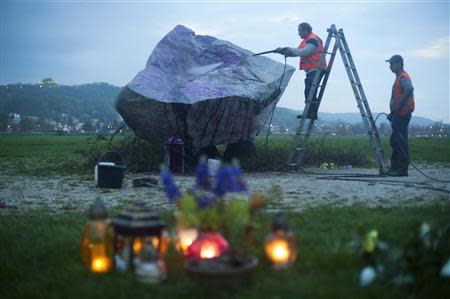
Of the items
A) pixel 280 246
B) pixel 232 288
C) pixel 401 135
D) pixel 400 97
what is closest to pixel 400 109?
pixel 400 97

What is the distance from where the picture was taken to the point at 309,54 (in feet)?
36.4

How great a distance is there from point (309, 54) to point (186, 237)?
829cm

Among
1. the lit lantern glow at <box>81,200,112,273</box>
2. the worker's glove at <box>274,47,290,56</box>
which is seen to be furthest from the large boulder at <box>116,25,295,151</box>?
the lit lantern glow at <box>81,200,112,273</box>

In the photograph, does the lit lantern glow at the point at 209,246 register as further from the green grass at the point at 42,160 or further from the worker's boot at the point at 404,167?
the green grass at the point at 42,160

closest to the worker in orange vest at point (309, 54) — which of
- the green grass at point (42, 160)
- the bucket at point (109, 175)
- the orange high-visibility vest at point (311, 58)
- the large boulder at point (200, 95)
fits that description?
the orange high-visibility vest at point (311, 58)

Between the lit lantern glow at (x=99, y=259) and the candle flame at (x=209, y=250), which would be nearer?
the candle flame at (x=209, y=250)

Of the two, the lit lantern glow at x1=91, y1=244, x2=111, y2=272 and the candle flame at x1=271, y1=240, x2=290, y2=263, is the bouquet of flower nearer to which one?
the candle flame at x1=271, y1=240, x2=290, y2=263

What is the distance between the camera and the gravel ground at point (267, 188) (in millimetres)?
6309

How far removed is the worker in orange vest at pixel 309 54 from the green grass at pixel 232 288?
641 cm

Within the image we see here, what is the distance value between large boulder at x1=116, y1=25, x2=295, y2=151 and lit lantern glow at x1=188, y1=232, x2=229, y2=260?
268 inches

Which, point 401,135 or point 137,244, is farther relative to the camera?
point 401,135

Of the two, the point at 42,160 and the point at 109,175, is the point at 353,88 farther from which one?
the point at 42,160

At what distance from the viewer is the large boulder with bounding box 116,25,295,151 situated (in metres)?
10.3

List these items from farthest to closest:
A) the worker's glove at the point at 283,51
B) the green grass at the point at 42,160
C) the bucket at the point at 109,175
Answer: the green grass at the point at 42,160 → the worker's glove at the point at 283,51 → the bucket at the point at 109,175
